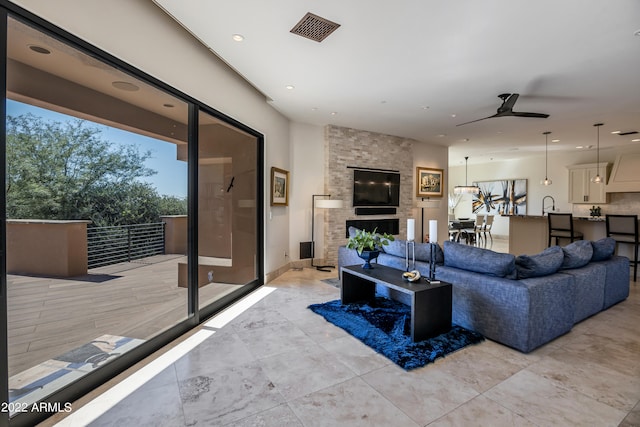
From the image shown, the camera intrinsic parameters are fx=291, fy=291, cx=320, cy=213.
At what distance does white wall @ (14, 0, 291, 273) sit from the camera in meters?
1.87

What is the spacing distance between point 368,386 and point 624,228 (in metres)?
7.21

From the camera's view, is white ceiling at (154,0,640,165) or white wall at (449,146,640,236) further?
white wall at (449,146,640,236)

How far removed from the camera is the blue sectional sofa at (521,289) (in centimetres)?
255

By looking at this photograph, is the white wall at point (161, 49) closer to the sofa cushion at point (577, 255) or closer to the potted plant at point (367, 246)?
the potted plant at point (367, 246)

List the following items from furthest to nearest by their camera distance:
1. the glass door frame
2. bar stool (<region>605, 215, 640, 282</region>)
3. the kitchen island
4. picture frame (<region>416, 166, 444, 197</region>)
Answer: picture frame (<region>416, 166, 444, 197</region>)
the kitchen island
bar stool (<region>605, 215, 640, 282</region>)
the glass door frame

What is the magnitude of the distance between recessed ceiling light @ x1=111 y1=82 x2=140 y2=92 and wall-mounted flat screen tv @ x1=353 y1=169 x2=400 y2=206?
15.1 feet

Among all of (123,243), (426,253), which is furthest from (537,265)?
(123,243)

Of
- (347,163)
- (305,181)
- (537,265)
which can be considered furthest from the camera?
(347,163)

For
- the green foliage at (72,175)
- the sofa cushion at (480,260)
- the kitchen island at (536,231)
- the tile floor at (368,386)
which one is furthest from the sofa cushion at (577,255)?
the green foliage at (72,175)

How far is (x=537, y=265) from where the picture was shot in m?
2.71

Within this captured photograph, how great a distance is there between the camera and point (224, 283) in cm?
401

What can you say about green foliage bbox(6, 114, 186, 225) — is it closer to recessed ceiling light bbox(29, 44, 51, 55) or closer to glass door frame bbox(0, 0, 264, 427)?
glass door frame bbox(0, 0, 264, 427)

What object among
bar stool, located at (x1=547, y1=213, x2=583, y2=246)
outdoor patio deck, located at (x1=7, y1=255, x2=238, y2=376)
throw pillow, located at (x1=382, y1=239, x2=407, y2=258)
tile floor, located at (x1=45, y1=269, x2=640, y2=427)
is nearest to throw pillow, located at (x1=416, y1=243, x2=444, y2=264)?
throw pillow, located at (x1=382, y1=239, x2=407, y2=258)

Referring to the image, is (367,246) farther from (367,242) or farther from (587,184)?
(587,184)
